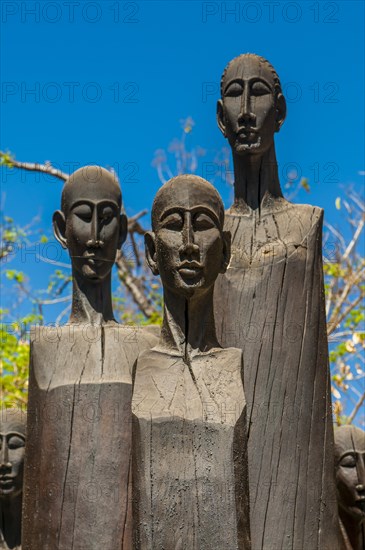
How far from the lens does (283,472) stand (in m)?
7.69

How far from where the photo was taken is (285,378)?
7.81 meters

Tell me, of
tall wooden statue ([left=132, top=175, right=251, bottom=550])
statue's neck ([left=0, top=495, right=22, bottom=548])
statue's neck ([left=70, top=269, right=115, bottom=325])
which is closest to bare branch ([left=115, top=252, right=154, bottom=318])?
statue's neck ([left=0, top=495, right=22, bottom=548])

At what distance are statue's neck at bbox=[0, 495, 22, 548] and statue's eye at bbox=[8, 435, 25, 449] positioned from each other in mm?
406

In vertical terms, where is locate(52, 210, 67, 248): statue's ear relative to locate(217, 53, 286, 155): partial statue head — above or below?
below

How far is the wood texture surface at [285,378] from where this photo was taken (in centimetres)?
765

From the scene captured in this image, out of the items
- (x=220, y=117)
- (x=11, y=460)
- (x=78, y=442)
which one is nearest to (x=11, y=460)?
(x=11, y=460)

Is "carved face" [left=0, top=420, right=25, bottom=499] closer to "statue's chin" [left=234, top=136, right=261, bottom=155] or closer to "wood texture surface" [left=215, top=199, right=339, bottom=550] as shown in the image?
"wood texture surface" [left=215, top=199, right=339, bottom=550]

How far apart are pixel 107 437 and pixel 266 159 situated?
82.6 inches

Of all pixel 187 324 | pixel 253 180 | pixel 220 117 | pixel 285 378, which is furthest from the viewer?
pixel 220 117

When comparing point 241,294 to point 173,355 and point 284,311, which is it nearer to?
point 284,311

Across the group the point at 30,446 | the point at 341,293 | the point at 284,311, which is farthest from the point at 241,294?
the point at 341,293

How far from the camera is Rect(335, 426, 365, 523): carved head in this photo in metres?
8.54

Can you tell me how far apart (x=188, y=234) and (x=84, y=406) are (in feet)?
4.44

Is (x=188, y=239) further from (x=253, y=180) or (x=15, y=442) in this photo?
(x=15, y=442)
